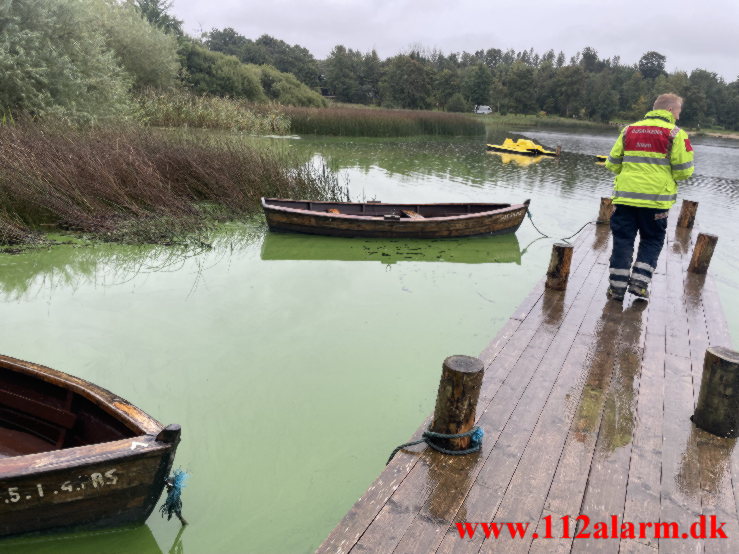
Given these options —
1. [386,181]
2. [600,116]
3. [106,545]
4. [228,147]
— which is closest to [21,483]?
[106,545]

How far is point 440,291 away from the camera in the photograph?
5.44 m

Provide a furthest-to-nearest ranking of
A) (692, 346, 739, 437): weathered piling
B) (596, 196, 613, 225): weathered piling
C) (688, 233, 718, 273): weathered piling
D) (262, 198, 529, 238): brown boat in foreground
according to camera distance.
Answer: (596, 196, 613, 225): weathered piling, (262, 198, 529, 238): brown boat in foreground, (688, 233, 718, 273): weathered piling, (692, 346, 739, 437): weathered piling

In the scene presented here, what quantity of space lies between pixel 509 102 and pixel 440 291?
6437 cm

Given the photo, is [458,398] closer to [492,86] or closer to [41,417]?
[41,417]

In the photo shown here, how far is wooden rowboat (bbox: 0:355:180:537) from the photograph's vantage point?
1.84 m

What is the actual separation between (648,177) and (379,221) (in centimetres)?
366

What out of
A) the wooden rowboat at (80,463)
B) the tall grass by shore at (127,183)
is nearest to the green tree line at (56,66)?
the tall grass by shore at (127,183)

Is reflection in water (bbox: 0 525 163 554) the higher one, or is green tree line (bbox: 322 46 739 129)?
green tree line (bbox: 322 46 739 129)

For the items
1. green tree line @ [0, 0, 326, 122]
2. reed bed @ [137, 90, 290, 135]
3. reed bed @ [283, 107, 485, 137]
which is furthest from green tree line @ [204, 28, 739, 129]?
green tree line @ [0, 0, 326, 122]

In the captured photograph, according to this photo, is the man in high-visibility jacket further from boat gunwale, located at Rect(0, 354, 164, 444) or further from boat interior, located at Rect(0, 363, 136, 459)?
boat interior, located at Rect(0, 363, 136, 459)

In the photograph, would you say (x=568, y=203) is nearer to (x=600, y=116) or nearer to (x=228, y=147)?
(x=228, y=147)

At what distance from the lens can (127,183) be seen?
277 inches

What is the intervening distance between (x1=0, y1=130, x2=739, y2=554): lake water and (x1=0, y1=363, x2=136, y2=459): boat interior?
48 cm

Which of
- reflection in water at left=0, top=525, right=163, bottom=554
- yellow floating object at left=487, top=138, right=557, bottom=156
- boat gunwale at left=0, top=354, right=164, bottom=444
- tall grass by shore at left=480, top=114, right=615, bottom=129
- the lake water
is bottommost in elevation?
reflection in water at left=0, top=525, right=163, bottom=554
